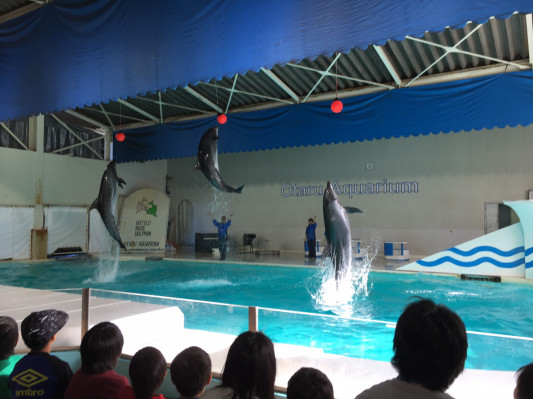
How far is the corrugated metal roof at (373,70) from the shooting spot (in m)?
7.84

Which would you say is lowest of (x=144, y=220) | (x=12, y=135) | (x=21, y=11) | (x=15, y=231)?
(x=15, y=231)

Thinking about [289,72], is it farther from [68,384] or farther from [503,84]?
[68,384]

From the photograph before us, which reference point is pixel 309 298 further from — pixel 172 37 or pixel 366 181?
pixel 366 181

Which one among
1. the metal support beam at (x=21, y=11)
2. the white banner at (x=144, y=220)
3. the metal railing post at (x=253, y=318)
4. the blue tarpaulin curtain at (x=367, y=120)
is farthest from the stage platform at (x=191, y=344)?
the white banner at (x=144, y=220)

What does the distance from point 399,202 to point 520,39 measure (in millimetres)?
6100

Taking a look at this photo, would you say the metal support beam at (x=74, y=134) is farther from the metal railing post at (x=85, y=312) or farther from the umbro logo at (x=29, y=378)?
the umbro logo at (x=29, y=378)

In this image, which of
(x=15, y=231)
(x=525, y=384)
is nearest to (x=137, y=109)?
(x=15, y=231)

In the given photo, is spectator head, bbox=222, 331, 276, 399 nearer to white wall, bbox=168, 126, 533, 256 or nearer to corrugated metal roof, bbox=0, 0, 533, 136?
corrugated metal roof, bbox=0, 0, 533, 136

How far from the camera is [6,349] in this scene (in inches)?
87.0

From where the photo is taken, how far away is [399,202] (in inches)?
516

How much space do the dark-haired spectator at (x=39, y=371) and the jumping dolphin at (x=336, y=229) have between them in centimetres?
354

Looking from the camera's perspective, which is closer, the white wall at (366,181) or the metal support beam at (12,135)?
the white wall at (366,181)

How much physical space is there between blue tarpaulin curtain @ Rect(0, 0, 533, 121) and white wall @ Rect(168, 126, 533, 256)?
10347 millimetres

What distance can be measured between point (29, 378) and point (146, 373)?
64 cm
